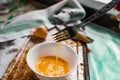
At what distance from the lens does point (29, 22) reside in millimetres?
837

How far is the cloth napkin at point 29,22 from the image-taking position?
2.36 feet

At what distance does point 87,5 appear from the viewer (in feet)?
3.01

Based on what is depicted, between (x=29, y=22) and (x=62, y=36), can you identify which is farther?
(x=29, y=22)

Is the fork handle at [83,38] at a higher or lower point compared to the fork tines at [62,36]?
lower

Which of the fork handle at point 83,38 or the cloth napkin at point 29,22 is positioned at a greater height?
the cloth napkin at point 29,22

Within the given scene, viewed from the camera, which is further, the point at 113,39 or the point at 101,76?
the point at 113,39

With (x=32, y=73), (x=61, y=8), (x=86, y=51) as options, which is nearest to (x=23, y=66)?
(x=32, y=73)

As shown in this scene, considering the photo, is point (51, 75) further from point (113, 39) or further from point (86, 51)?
point (113, 39)

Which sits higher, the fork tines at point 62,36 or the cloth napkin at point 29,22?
the fork tines at point 62,36

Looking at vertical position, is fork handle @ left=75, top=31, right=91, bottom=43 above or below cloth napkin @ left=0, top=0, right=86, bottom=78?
below

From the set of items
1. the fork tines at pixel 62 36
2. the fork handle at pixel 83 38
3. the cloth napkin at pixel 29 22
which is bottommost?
the fork handle at pixel 83 38

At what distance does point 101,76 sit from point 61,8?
0.35m

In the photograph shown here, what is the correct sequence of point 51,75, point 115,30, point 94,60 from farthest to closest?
1. point 115,30
2. point 94,60
3. point 51,75

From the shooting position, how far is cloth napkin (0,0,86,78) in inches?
28.4
